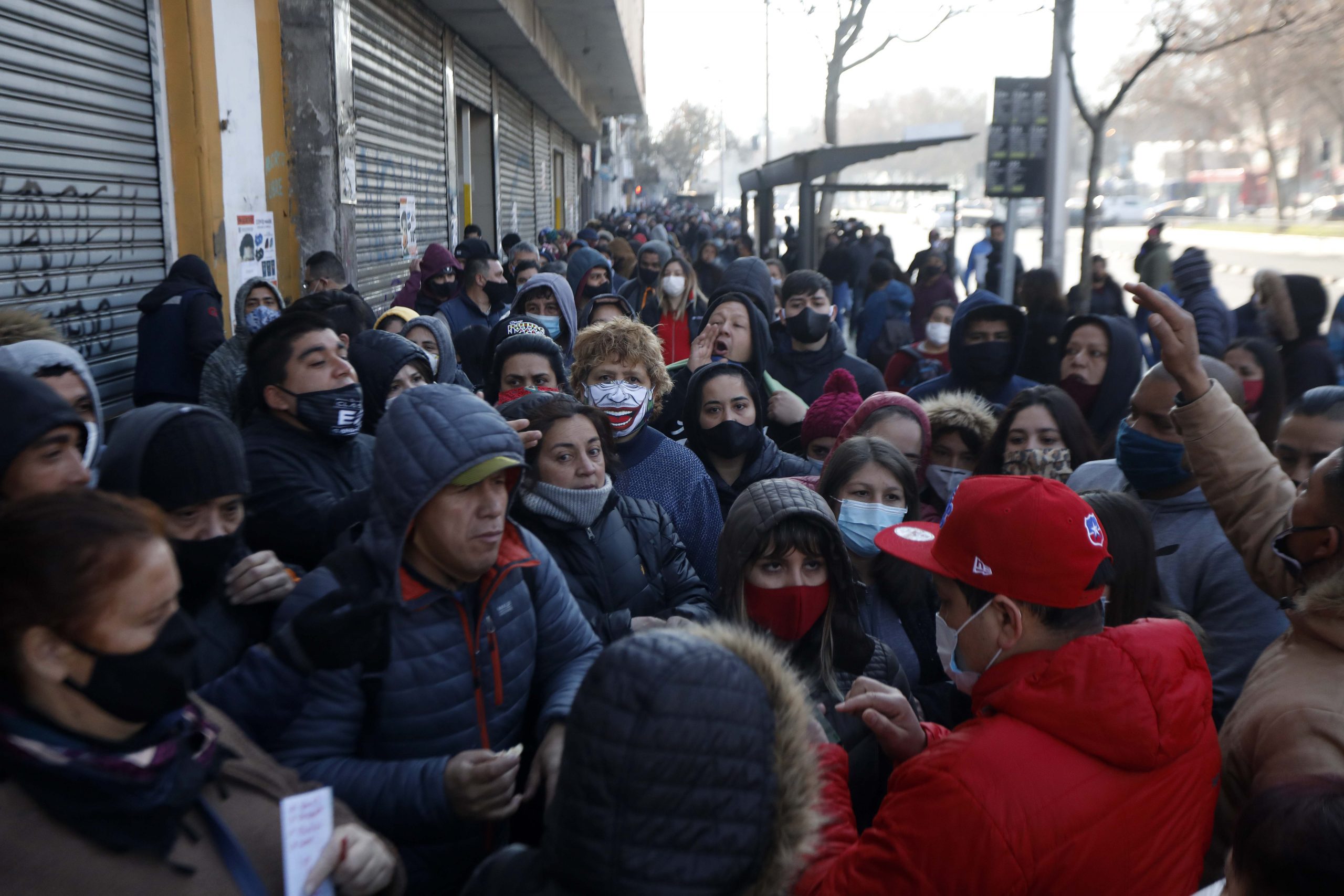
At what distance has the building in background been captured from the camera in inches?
202

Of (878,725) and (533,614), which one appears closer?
(878,725)

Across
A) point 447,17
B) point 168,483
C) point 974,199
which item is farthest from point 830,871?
point 974,199

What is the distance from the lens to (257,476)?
3031mm

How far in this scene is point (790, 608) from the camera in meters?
2.75

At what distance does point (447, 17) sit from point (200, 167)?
741 cm

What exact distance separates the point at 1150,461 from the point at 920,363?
341cm

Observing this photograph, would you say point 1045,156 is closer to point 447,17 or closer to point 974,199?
point 447,17

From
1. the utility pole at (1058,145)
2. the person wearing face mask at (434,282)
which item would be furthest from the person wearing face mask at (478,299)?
the utility pole at (1058,145)

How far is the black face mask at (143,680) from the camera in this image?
4.93 feet

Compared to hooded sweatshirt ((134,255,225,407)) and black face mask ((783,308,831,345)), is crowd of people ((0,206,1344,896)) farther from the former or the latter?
black face mask ((783,308,831,345))

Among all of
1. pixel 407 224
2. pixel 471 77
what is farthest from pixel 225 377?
pixel 471 77

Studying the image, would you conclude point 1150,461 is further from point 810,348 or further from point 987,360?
point 810,348

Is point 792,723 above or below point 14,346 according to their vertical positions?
below

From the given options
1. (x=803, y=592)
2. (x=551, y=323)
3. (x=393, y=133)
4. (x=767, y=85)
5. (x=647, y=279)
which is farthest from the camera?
(x=767, y=85)
